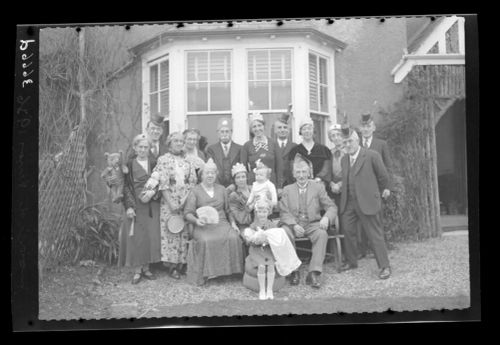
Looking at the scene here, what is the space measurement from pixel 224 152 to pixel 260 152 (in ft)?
1.28

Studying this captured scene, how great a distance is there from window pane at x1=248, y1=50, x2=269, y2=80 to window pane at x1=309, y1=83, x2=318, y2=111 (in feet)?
1.64

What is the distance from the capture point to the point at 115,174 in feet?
19.5

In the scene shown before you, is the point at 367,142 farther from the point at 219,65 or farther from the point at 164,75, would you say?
the point at 164,75

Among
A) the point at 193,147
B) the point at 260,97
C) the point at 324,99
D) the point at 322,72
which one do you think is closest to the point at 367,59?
the point at 322,72

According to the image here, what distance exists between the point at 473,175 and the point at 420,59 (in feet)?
4.61

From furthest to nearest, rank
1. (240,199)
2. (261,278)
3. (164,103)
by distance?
(164,103) → (240,199) → (261,278)

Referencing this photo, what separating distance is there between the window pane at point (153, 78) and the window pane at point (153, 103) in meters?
0.07

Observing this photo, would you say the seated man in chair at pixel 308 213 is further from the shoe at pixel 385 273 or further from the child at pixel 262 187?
the shoe at pixel 385 273

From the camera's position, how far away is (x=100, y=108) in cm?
598

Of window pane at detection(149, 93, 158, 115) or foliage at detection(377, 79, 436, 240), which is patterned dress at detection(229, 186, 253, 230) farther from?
foliage at detection(377, 79, 436, 240)

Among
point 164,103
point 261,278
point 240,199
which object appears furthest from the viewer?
point 164,103

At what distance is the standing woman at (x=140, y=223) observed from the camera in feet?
19.5

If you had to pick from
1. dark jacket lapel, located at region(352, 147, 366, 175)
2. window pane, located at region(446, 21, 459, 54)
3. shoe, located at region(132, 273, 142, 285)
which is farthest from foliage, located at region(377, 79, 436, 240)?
shoe, located at region(132, 273, 142, 285)

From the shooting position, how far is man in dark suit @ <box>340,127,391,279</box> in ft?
19.5
